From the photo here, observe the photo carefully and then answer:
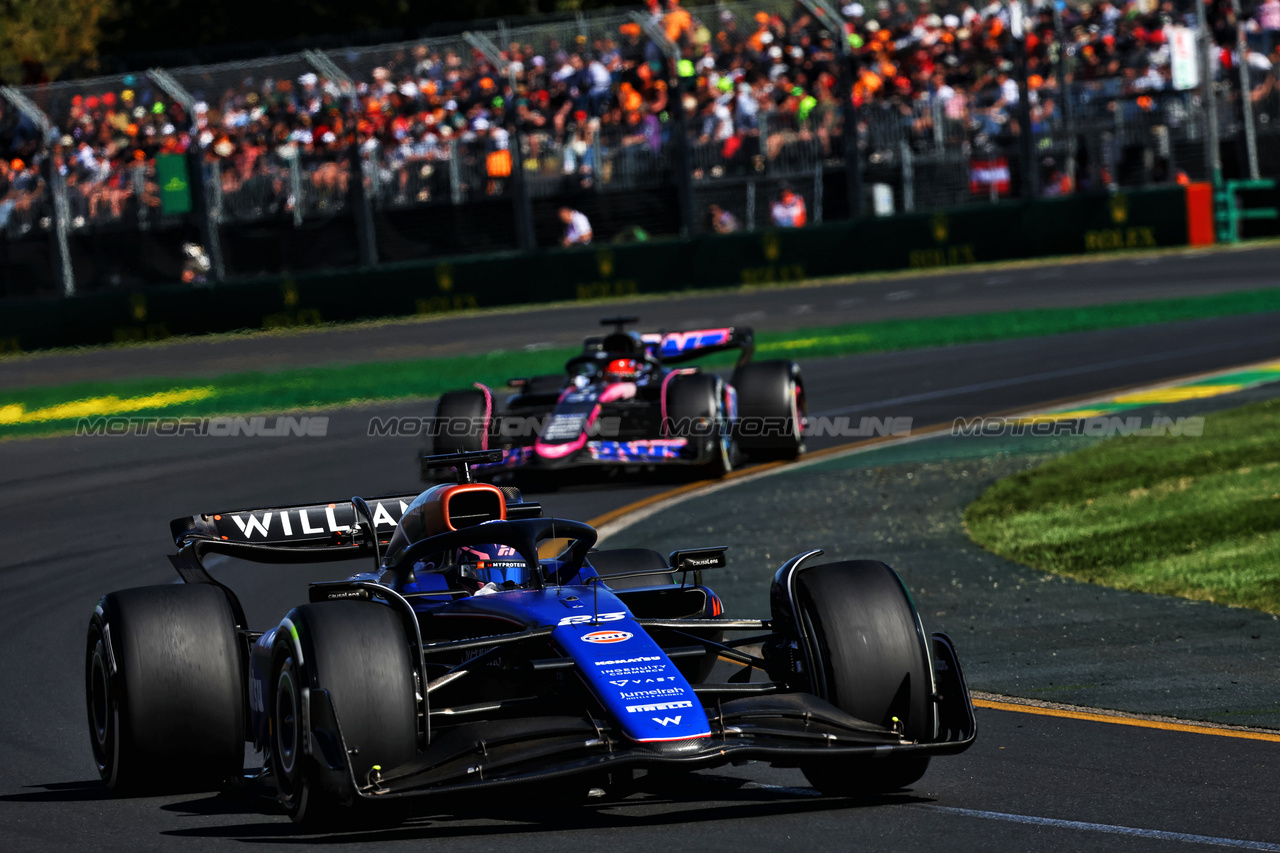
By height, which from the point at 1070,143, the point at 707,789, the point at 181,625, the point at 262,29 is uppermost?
the point at 262,29

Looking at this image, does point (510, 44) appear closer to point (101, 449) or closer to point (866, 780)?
point (101, 449)

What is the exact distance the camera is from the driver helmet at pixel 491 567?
7.07 metres

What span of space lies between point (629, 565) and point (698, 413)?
272 inches

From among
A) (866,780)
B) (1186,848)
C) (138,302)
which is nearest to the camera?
(1186,848)

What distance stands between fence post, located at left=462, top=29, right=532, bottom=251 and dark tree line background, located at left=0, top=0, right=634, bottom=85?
1862 cm

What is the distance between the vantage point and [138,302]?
29859mm

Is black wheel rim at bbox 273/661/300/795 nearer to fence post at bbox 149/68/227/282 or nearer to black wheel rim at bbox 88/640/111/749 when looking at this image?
black wheel rim at bbox 88/640/111/749

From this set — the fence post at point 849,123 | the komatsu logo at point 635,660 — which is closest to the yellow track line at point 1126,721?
the komatsu logo at point 635,660

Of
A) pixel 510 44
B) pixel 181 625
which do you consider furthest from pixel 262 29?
pixel 181 625

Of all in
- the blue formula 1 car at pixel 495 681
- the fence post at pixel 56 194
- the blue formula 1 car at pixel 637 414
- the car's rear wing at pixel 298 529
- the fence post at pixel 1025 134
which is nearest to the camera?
the blue formula 1 car at pixel 495 681

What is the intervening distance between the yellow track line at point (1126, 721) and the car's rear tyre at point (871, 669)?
138cm

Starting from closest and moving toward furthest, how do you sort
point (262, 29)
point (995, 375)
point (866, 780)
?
point (866, 780) < point (995, 375) < point (262, 29)

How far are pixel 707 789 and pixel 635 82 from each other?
25176 mm

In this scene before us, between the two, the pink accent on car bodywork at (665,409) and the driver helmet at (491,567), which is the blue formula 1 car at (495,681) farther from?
the pink accent on car bodywork at (665,409)
